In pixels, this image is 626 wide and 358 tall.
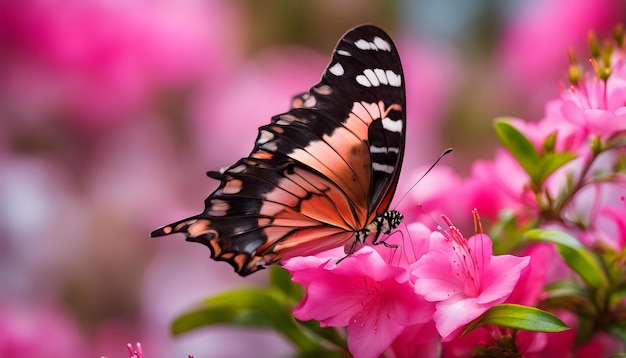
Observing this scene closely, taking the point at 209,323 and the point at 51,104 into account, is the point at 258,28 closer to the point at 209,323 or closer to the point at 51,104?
the point at 51,104

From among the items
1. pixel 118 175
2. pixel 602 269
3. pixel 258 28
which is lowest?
pixel 602 269

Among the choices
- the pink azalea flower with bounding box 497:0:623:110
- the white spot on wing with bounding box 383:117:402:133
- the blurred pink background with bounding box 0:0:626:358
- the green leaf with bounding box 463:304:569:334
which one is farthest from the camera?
the pink azalea flower with bounding box 497:0:623:110

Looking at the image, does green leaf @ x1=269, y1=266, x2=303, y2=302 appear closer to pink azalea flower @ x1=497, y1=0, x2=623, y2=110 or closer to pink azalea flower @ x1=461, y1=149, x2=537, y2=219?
pink azalea flower @ x1=461, y1=149, x2=537, y2=219

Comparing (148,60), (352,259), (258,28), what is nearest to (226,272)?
(148,60)

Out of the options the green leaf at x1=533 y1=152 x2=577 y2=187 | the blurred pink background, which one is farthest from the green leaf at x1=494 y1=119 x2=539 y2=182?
the blurred pink background

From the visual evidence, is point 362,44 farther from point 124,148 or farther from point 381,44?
point 124,148

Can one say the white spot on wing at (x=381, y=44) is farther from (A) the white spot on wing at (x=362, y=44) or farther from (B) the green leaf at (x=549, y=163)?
(B) the green leaf at (x=549, y=163)

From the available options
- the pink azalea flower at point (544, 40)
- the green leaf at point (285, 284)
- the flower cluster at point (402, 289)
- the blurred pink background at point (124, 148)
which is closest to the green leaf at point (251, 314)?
the green leaf at point (285, 284)
